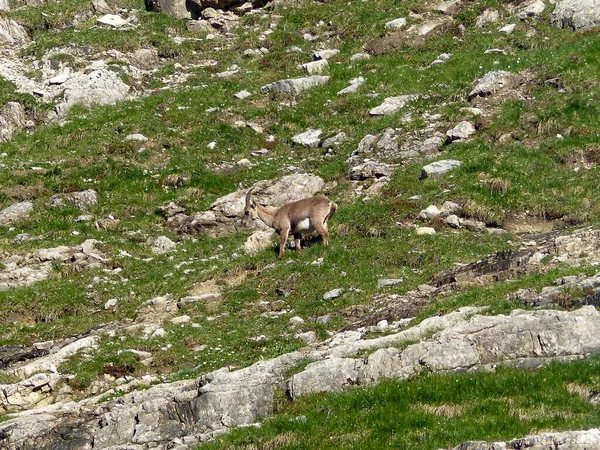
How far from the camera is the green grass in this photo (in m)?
10.1

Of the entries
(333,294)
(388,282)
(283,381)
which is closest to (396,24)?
(388,282)

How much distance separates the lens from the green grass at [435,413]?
33.1 feet

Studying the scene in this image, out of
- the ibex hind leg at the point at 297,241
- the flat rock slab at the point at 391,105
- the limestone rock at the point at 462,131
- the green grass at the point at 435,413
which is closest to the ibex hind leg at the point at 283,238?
the ibex hind leg at the point at 297,241

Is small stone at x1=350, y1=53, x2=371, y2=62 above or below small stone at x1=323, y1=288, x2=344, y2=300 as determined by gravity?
above

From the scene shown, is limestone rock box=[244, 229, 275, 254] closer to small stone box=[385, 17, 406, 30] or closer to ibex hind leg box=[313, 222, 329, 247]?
ibex hind leg box=[313, 222, 329, 247]

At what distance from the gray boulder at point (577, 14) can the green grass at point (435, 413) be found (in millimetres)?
24059

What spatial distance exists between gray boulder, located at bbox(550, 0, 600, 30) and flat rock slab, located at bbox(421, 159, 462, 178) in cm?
1166

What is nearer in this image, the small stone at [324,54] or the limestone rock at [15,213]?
the limestone rock at [15,213]

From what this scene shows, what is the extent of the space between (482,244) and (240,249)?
6907mm

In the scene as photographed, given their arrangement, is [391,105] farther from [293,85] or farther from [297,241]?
[297,241]

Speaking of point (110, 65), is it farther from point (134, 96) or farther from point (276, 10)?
point (276, 10)

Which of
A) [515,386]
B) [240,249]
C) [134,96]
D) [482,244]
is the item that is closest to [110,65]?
[134,96]

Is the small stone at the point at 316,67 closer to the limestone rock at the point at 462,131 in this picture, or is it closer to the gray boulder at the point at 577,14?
the limestone rock at the point at 462,131

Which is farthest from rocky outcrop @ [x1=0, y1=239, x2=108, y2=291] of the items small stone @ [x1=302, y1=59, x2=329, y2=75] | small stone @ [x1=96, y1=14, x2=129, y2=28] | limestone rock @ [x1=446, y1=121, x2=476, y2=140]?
small stone @ [x1=96, y1=14, x2=129, y2=28]
